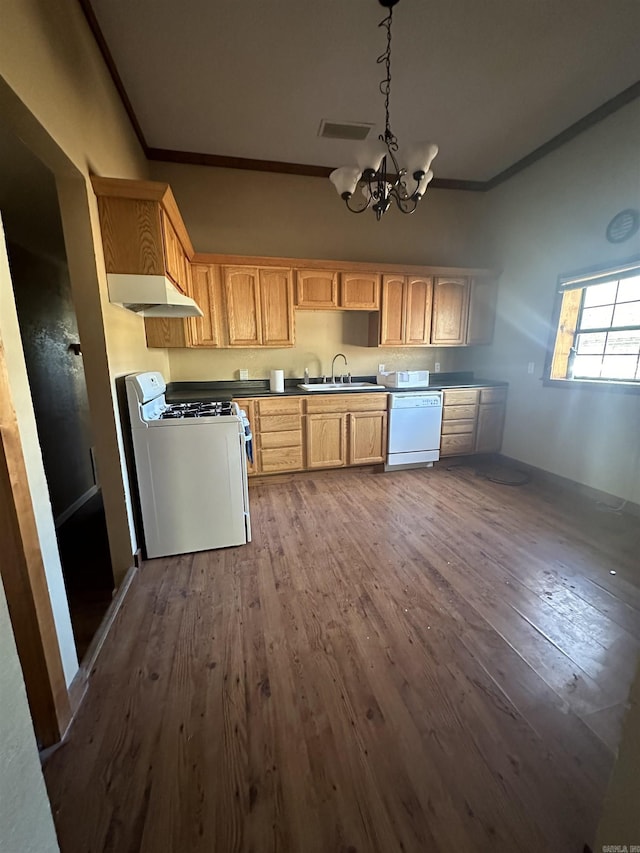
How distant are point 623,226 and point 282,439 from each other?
342 centimetres

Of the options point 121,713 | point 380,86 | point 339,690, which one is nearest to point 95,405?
point 121,713

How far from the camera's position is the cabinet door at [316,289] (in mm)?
3623

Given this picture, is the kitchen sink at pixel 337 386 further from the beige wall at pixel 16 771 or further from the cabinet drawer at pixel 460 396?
the beige wall at pixel 16 771

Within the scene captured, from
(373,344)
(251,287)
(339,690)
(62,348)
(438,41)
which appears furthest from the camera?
(373,344)

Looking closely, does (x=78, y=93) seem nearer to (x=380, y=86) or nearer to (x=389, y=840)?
(x=380, y=86)

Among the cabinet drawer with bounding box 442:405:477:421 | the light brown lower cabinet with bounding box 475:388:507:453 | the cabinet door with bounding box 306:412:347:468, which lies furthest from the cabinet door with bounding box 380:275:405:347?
the light brown lower cabinet with bounding box 475:388:507:453

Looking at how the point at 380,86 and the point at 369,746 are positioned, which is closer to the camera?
the point at 369,746

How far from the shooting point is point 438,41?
7.14 feet

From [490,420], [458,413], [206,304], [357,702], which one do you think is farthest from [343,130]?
[357,702]

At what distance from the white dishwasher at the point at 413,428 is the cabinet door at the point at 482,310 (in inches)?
39.2

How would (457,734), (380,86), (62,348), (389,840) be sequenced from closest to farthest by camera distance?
(389,840) < (457,734) < (380,86) < (62,348)

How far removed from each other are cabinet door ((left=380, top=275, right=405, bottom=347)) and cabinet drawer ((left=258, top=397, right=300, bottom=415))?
1.28m

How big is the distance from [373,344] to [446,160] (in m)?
1.98

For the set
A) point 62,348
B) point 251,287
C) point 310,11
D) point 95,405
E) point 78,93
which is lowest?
point 95,405
